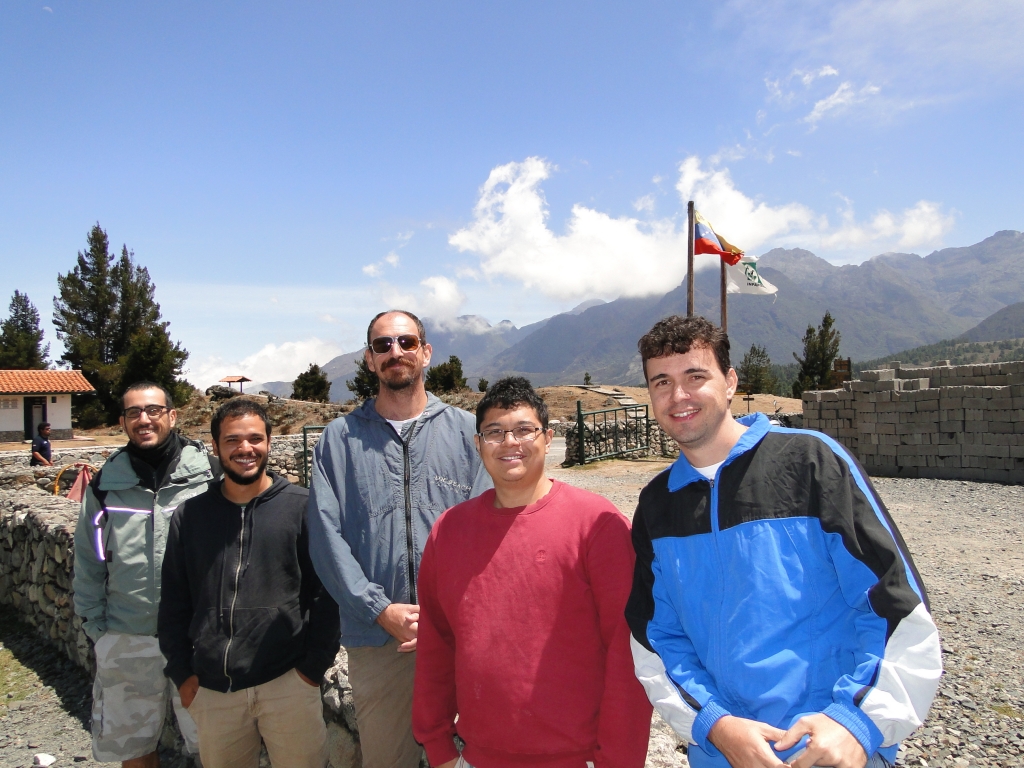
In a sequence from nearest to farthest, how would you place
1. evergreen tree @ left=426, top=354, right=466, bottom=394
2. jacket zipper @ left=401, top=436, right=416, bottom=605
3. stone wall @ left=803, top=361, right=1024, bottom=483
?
jacket zipper @ left=401, top=436, right=416, bottom=605 < stone wall @ left=803, top=361, right=1024, bottom=483 < evergreen tree @ left=426, top=354, right=466, bottom=394

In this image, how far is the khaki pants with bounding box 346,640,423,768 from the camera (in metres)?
2.43

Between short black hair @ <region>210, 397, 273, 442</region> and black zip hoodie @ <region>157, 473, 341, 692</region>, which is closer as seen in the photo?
black zip hoodie @ <region>157, 473, 341, 692</region>

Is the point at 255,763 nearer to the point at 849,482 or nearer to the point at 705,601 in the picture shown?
the point at 705,601

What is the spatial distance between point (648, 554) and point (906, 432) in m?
14.6

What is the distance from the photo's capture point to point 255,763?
2.69 meters

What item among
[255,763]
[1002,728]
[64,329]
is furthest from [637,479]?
[64,329]

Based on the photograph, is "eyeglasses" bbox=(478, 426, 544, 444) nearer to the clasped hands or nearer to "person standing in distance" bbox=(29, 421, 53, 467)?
the clasped hands

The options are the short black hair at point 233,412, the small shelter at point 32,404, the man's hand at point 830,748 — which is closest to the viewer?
the man's hand at point 830,748

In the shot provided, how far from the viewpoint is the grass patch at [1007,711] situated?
3611 millimetres

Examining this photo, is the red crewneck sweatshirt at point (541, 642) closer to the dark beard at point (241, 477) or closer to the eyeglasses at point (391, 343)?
the eyeglasses at point (391, 343)

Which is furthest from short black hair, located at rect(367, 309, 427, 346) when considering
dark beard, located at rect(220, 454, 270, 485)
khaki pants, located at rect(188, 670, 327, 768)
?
khaki pants, located at rect(188, 670, 327, 768)

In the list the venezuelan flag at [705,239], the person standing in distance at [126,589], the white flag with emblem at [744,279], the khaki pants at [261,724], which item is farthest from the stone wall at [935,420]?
the person standing in distance at [126,589]

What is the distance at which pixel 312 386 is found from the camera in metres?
43.0

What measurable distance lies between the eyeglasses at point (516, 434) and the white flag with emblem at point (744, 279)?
14499 millimetres
